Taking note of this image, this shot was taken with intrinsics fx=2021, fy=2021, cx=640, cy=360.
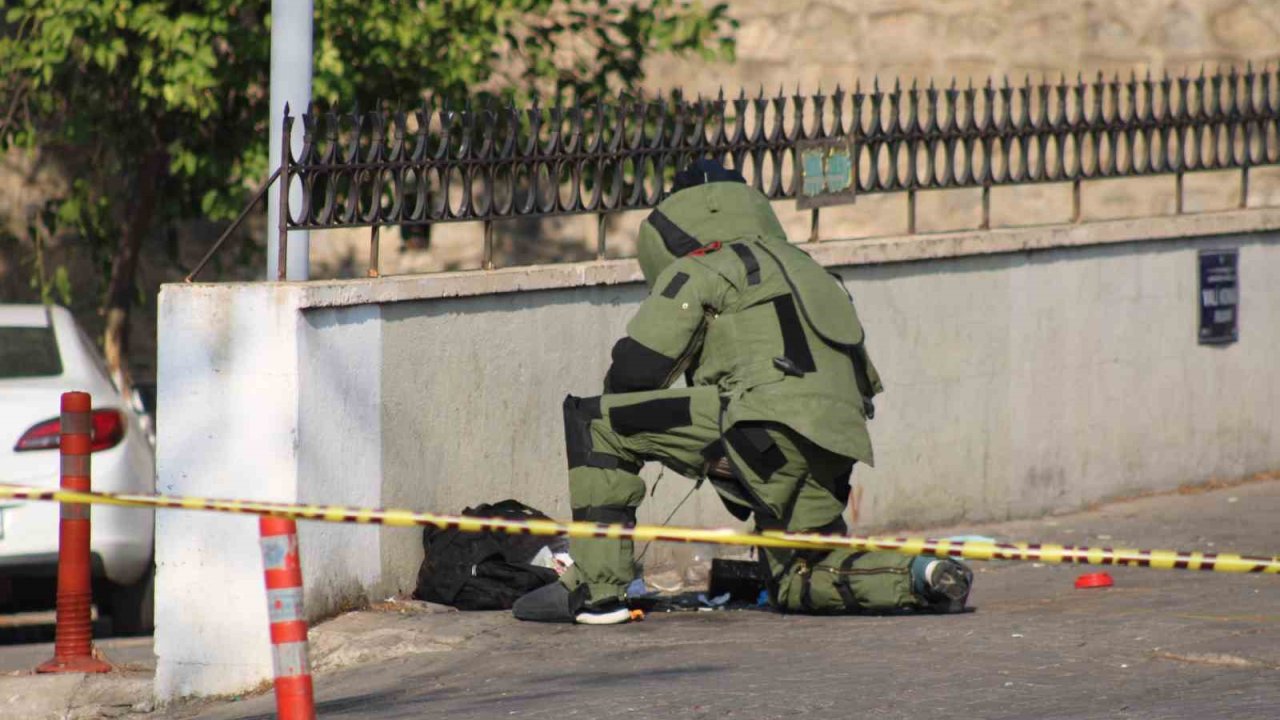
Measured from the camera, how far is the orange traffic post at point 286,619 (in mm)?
4023

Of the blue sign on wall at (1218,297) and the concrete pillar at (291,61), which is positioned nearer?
the concrete pillar at (291,61)

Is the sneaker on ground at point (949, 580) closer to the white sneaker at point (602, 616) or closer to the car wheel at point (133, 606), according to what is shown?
the white sneaker at point (602, 616)

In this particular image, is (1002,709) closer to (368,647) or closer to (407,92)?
→ (368,647)

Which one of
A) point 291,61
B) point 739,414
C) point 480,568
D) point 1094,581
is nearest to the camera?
point 739,414

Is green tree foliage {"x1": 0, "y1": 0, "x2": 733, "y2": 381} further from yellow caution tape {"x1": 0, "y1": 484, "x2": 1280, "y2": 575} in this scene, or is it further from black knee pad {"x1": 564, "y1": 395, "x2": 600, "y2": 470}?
yellow caution tape {"x1": 0, "y1": 484, "x2": 1280, "y2": 575}

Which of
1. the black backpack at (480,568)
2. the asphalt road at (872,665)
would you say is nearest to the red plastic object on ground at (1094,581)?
the asphalt road at (872,665)

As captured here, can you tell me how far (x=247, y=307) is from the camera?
6.16m

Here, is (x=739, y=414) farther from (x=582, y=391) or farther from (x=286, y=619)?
(x=286, y=619)

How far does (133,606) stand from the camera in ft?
27.0

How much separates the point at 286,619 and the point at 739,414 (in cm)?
240

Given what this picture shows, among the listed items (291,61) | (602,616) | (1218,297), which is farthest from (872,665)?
(1218,297)

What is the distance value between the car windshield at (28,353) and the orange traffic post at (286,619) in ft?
13.7

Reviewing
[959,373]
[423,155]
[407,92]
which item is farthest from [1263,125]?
[423,155]

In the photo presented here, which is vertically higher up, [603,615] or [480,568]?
[480,568]
